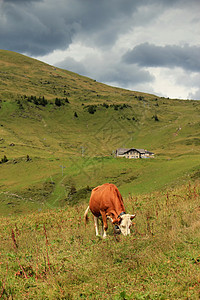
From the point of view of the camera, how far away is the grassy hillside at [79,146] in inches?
1379

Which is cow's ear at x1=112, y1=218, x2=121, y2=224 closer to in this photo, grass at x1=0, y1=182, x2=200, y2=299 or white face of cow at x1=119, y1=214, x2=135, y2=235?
white face of cow at x1=119, y1=214, x2=135, y2=235

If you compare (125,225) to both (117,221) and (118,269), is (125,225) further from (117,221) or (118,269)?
(118,269)

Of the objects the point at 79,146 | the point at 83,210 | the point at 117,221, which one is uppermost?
the point at 79,146

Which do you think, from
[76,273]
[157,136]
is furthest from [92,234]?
[157,136]

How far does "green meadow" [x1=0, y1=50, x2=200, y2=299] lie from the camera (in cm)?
515

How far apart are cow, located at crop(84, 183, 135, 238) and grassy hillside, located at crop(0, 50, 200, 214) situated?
6.77 ft

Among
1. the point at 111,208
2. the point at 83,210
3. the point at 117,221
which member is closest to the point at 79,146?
the point at 83,210

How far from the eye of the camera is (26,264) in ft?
22.4

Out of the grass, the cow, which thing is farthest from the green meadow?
the cow

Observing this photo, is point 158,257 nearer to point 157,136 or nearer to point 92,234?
point 92,234

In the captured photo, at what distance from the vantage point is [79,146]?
11094cm

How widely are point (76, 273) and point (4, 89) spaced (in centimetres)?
17987

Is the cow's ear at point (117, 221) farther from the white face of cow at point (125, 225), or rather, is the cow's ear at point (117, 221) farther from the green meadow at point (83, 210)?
the green meadow at point (83, 210)

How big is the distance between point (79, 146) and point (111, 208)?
10258 cm
